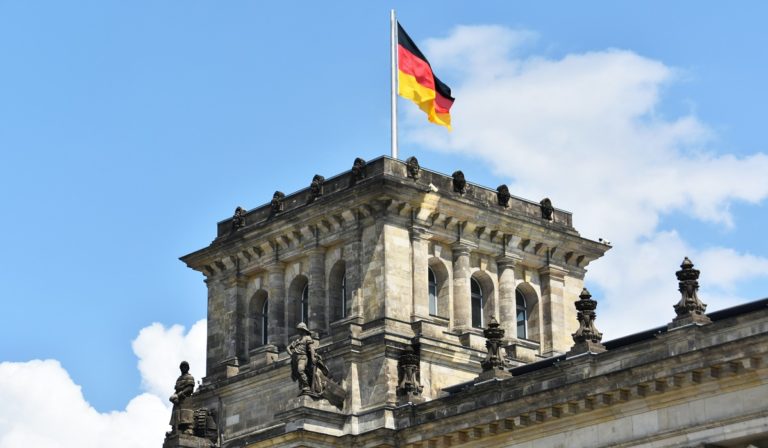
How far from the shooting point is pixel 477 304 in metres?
60.5

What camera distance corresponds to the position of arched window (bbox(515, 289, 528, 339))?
6147 cm

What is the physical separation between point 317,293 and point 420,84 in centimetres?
795

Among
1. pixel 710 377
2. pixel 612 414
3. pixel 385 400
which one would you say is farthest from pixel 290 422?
pixel 710 377

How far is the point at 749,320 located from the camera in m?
43.9

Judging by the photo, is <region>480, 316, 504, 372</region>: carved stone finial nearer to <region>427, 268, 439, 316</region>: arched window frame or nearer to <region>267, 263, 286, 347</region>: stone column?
<region>427, 268, 439, 316</region>: arched window frame

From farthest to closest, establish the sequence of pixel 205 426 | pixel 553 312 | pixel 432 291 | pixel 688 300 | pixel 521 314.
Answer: pixel 521 314 < pixel 553 312 < pixel 205 426 < pixel 432 291 < pixel 688 300

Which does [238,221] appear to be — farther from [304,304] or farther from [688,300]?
[688,300]

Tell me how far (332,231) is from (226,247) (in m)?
Answer: 4.87

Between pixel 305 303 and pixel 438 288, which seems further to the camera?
pixel 305 303

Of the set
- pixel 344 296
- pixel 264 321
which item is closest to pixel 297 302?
pixel 264 321

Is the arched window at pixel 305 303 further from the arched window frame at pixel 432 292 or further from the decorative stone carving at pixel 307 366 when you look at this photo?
the decorative stone carving at pixel 307 366

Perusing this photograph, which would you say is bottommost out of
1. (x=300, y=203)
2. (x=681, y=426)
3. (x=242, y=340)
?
(x=681, y=426)

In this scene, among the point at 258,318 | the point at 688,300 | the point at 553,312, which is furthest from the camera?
the point at 258,318

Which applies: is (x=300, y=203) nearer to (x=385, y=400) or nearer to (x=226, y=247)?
(x=226, y=247)
